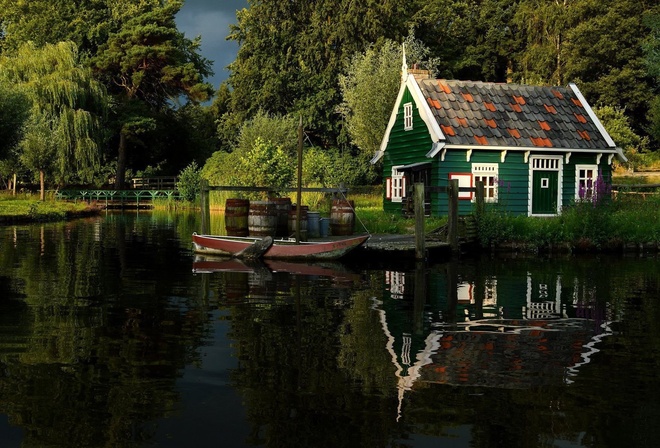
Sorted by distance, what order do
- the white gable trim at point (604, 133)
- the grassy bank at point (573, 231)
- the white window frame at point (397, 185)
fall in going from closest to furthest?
the grassy bank at point (573, 231), the white gable trim at point (604, 133), the white window frame at point (397, 185)

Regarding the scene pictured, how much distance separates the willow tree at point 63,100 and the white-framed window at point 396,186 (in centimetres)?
2604

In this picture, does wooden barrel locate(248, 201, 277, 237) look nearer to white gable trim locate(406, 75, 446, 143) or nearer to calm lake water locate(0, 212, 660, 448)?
calm lake water locate(0, 212, 660, 448)

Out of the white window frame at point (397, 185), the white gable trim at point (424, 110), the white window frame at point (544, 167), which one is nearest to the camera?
the white gable trim at point (424, 110)

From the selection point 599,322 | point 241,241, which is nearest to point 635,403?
point 599,322

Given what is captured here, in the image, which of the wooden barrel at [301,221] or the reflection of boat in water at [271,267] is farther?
the wooden barrel at [301,221]

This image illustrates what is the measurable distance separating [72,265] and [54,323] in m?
7.99

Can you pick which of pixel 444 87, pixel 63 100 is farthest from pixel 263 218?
pixel 63 100

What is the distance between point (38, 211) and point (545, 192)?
82.5 feet

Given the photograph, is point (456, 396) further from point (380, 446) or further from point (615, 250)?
point (615, 250)

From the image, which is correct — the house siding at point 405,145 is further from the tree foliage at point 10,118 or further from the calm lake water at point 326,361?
the tree foliage at point 10,118

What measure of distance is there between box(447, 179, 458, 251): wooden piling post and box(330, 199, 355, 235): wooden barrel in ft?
Answer: 9.59

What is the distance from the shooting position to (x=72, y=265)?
A: 58.2 ft

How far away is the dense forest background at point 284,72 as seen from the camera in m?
48.9

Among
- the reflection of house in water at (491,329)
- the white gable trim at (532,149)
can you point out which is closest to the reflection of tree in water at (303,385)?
the reflection of house in water at (491,329)
